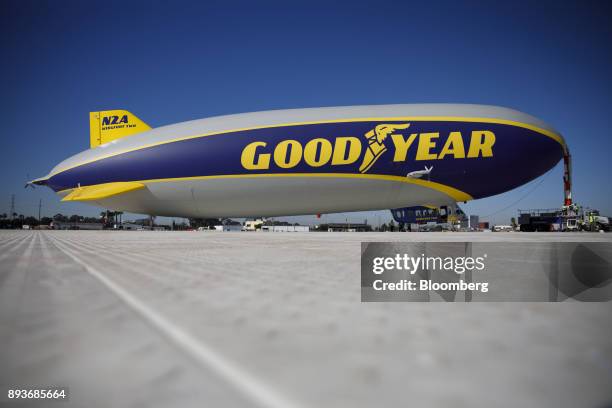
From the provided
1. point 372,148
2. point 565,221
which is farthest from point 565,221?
point 372,148

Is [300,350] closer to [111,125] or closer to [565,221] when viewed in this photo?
[111,125]

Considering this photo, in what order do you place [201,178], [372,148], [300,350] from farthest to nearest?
1. [201,178]
2. [372,148]
3. [300,350]

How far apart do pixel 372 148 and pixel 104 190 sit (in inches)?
402

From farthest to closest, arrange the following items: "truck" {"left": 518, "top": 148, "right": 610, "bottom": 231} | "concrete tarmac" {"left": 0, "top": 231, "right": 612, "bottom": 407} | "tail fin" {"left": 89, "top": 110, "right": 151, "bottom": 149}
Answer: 1. "truck" {"left": 518, "top": 148, "right": 610, "bottom": 231}
2. "tail fin" {"left": 89, "top": 110, "right": 151, "bottom": 149}
3. "concrete tarmac" {"left": 0, "top": 231, "right": 612, "bottom": 407}

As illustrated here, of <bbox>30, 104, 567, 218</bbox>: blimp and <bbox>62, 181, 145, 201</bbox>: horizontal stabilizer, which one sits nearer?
<bbox>30, 104, 567, 218</bbox>: blimp

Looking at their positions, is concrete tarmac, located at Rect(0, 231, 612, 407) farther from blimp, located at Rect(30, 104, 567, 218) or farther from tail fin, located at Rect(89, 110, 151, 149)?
tail fin, located at Rect(89, 110, 151, 149)

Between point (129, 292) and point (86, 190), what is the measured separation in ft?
42.2

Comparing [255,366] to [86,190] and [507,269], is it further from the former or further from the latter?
[86,190]

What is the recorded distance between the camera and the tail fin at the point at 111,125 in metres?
14.9

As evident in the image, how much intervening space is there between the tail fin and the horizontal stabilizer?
385 cm

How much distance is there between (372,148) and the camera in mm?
10594

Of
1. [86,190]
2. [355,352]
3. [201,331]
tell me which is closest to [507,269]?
[355,352]

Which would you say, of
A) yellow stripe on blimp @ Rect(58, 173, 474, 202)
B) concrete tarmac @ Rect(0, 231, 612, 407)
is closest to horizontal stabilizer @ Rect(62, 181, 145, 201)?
yellow stripe on blimp @ Rect(58, 173, 474, 202)

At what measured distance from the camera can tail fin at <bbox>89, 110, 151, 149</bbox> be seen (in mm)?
14852
